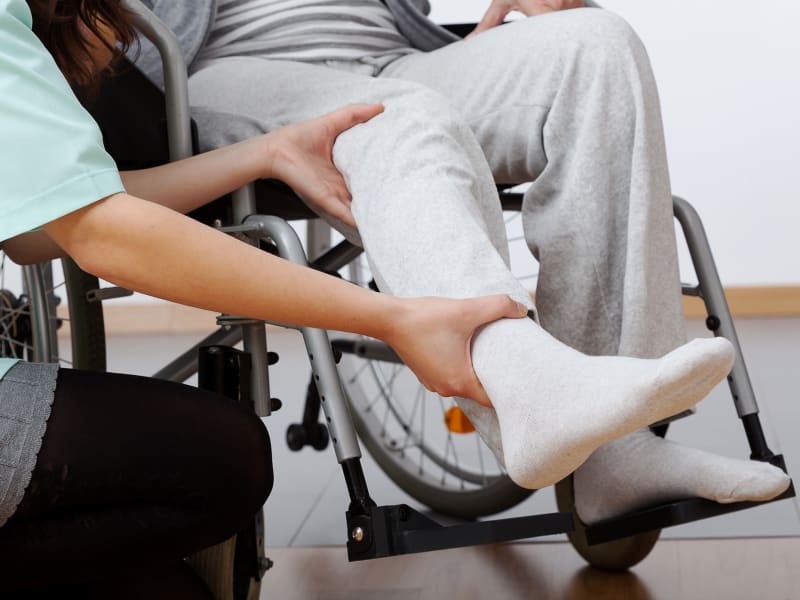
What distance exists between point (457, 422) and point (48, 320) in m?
0.58

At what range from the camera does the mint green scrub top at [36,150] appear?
0.68m

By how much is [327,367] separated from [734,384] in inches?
16.7

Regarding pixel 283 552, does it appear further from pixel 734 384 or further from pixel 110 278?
pixel 110 278

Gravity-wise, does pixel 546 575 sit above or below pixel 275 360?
below

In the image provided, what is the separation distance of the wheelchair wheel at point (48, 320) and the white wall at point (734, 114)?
2.04 metres

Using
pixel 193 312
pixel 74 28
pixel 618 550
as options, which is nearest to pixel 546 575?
pixel 618 550

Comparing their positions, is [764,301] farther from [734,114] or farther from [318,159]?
[318,159]

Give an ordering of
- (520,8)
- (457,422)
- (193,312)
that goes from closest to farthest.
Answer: (520,8) → (457,422) → (193,312)

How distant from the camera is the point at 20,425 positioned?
2.41 ft

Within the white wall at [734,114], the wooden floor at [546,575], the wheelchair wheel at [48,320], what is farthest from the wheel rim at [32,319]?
the white wall at [734,114]

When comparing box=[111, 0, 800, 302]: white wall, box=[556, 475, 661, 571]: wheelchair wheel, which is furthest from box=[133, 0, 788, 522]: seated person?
box=[111, 0, 800, 302]: white wall

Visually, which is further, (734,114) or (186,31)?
(734,114)

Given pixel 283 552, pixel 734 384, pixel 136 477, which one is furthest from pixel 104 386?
pixel 283 552

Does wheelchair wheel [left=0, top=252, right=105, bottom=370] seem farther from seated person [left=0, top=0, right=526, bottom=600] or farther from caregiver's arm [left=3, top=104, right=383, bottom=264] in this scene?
seated person [left=0, top=0, right=526, bottom=600]
